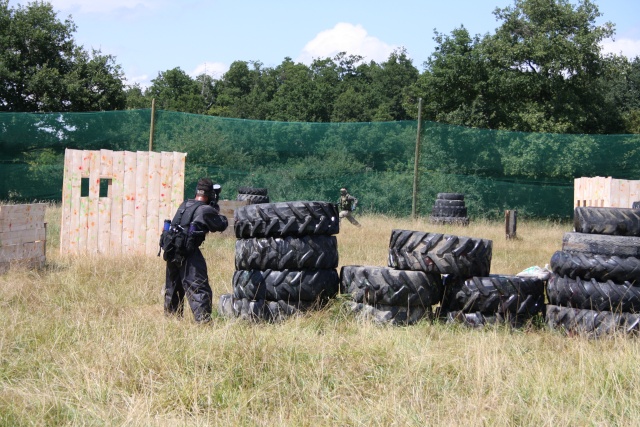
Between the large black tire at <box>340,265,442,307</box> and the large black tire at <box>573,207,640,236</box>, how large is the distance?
1518 mm

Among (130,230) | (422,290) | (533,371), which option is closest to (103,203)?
(130,230)

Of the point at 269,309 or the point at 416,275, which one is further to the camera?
the point at 269,309

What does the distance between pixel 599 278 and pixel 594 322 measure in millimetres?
424

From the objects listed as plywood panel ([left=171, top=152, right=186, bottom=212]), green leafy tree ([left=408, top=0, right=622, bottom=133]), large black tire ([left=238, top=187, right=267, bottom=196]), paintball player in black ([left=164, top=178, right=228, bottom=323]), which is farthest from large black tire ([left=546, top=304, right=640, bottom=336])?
green leafy tree ([left=408, top=0, right=622, bottom=133])

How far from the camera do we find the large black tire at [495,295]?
688 cm

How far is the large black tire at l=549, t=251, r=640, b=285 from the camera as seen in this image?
6.61 metres

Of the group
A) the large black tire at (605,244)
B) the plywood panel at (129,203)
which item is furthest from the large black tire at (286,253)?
the plywood panel at (129,203)

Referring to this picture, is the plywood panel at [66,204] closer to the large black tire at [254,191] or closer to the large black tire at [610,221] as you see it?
the large black tire at [254,191]

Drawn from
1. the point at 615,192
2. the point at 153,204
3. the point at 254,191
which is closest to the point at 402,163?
the point at 254,191

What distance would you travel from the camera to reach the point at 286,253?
7074 mm

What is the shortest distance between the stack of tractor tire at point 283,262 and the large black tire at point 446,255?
0.80 meters

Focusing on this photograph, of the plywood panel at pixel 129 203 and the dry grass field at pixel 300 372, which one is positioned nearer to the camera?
the dry grass field at pixel 300 372

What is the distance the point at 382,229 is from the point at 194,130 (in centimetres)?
568

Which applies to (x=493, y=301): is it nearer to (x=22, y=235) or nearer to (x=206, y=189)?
(x=206, y=189)
